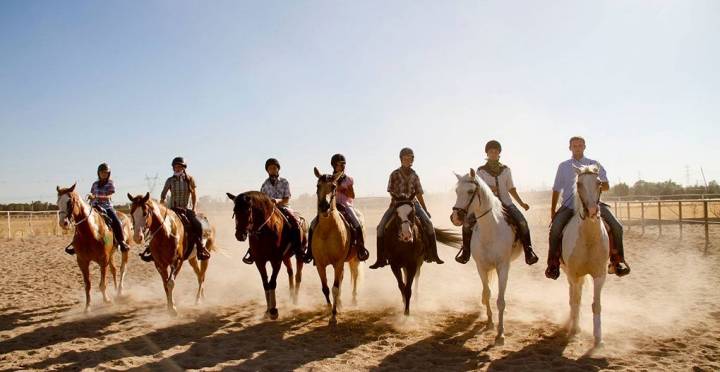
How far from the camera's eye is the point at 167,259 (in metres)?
8.52

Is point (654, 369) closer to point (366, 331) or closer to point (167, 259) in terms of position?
point (366, 331)

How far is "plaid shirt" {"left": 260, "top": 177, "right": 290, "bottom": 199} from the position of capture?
9320 mm

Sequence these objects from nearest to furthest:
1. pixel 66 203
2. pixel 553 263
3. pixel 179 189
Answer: pixel 553 263 < pixel 66 203 < pixel 179 189

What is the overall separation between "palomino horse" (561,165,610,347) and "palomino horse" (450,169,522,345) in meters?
0.82

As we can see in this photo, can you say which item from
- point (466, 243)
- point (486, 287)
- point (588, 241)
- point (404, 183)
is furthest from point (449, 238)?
point (588, 241)

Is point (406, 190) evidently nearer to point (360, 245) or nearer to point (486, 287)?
point (360, 245)

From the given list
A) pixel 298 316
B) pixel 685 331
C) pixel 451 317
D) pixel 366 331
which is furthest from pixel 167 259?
pixel 685 331

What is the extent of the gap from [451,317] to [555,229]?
2467mm

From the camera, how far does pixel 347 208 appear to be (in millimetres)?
8523

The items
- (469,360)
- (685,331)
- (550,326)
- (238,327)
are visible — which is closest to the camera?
(469,360)

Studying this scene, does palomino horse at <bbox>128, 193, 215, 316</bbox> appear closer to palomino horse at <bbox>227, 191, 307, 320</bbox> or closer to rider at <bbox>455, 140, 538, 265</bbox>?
palomino horse at <bbox>227, 191, 307, 320</bbox>

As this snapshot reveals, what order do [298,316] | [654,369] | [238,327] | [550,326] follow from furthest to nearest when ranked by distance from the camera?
[298,316] → [238,327] → [550,326] → [654,369]

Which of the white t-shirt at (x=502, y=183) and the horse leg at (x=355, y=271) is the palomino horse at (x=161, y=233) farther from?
the white t-shirt at (x=502, y=183)

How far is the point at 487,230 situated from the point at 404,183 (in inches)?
73.1
